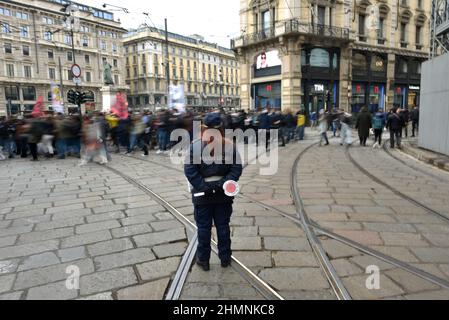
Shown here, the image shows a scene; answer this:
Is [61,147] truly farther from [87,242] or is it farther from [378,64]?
[378,64]

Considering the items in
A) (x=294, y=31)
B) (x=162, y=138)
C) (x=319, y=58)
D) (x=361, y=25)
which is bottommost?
(x=162, y=138)

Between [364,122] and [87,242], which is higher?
[364,122]

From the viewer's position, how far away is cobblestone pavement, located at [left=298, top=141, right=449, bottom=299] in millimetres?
2840

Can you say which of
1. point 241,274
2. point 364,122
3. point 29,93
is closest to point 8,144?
point 241,274

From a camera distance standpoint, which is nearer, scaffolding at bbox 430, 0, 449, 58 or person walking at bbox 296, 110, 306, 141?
scaffolding at bbox 430, 0, 449, 58

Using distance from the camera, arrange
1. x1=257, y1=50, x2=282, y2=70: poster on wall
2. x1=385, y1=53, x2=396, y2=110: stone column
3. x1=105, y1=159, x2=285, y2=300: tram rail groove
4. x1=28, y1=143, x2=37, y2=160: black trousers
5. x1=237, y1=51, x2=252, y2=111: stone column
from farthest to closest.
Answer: x1=385, y1=53, x2=396, y2=110: stone column
x1=237, y1=51, x2=252, y2=111: stone column
x1=257, y1=50, x2=282, y2=70: poster on wall
x1=28, y1=143, x2=37, y2=160: black trousers
x1=105, y1=159, x2=285, y2=300: tram rail groove

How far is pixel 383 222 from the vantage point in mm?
4277

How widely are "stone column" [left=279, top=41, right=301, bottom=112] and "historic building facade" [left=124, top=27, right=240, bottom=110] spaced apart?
132ft

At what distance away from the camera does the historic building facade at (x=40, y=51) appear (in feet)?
160

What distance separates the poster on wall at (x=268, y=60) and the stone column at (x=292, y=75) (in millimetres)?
678

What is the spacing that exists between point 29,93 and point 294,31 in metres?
45.1

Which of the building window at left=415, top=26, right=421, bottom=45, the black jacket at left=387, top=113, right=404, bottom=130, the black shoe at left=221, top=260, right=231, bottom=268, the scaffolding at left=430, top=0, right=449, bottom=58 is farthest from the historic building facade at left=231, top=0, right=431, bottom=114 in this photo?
the black shoe at left=221, top=260, right=231, bottom=268

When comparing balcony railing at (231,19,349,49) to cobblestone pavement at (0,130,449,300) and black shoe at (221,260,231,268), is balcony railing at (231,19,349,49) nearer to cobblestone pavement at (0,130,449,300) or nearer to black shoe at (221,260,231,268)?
cobblestone pavement at (0,130,449,300)

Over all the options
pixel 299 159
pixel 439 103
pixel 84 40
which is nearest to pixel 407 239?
pixel 299 159
